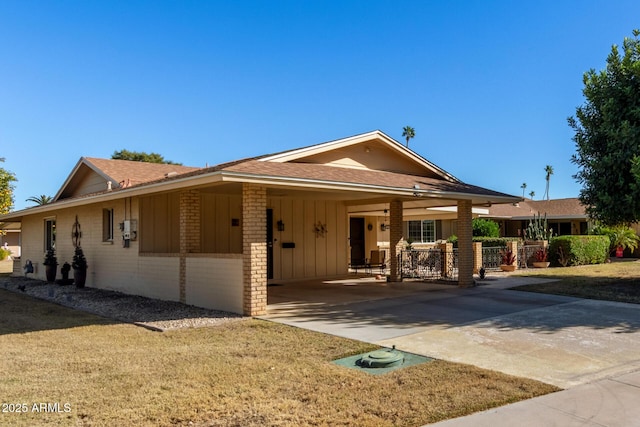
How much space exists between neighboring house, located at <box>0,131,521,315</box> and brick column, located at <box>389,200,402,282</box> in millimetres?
34

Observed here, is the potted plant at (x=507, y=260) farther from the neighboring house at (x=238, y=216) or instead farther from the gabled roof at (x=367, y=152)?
the gabled roof at (x=367, y=152)

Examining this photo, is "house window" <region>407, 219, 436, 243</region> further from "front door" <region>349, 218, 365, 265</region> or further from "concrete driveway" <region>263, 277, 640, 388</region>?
"concrete driveway" <region>263, 277, 640, 388</region>

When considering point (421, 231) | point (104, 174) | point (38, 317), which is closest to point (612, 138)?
point (38, 317)

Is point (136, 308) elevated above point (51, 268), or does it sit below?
below

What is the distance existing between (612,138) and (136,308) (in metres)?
12.6

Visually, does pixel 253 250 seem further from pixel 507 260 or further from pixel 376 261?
pixel 507 260

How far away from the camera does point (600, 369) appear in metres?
5.55

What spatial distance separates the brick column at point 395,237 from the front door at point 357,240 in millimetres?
5670

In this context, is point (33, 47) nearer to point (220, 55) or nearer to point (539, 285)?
point (220, 55)

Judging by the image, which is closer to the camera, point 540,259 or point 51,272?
point 51,272

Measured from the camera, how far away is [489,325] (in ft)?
26.6

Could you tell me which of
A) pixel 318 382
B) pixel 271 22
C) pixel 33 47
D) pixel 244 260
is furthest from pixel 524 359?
pixel 33 47

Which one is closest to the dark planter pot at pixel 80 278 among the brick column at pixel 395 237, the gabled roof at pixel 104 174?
the gabled roof at pixel 104 174

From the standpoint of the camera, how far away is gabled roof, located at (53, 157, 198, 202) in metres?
16.2
